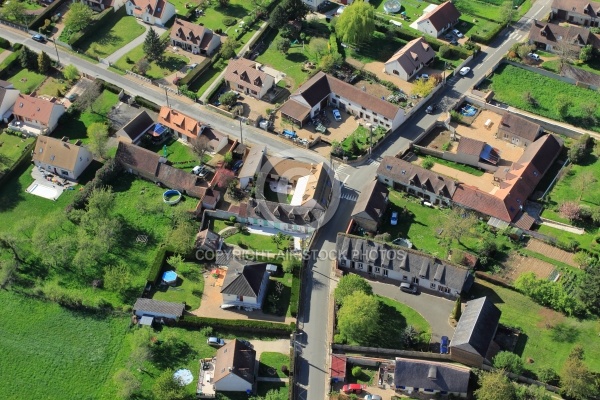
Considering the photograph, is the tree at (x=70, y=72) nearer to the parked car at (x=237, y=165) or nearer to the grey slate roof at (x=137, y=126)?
the grey slate roof at (x=137, y=126)

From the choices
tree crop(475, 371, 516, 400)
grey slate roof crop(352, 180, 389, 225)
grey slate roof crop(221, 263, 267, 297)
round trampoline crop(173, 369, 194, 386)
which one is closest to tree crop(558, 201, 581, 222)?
grey slate roof crop(352, 180, 389, 225)

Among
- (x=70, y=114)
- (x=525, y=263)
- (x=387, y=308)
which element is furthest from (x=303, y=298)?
(x=70, y=114)

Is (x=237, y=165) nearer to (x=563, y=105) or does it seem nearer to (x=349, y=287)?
(x=349, y=287)

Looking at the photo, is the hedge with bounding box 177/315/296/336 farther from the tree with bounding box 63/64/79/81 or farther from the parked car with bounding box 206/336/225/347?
the tree with bounding box 63/64/79/81

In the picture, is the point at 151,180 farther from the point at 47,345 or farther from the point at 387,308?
the point at 387,308

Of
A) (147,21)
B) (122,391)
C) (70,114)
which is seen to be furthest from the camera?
(147,21)

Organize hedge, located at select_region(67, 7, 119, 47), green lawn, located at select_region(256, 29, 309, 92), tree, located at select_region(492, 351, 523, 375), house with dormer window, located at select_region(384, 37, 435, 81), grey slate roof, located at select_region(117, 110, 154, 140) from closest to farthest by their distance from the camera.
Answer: tree, located at select_region(492, 351, 523, 375), grey slate roof, located at select_region(117, 110, 154, 140), house with dormer window, located at select_region(384, 37, 435, 81), green lawn, located at select_region(256, 29, 309, 92), hedge, located at select_region(67, 7, 119, 47)

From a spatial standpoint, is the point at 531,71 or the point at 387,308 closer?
the point at 387,308
